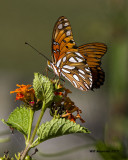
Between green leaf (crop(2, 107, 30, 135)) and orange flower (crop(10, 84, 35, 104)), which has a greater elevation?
orange flower (crop(10, 84, 35, 104))

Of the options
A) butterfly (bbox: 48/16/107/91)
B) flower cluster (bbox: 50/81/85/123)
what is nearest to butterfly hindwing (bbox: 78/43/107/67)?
butterfly (bbox: 48/16/107/91)

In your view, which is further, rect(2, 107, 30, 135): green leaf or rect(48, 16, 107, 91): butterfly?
rect(48, 16, 107, 91): butterfly

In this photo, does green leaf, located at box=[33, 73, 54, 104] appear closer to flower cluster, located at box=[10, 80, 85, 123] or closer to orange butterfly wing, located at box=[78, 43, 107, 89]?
flower cluster, located at box=[10, 80, 85, 123]

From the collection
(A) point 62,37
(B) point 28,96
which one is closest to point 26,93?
(B) point 28,96

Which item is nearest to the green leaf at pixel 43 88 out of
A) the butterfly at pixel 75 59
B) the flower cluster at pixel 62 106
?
the flower cluster at pixel 62 106

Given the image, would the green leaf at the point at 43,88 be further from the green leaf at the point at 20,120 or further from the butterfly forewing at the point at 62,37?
the butterfly forewing at the point at 62,37
